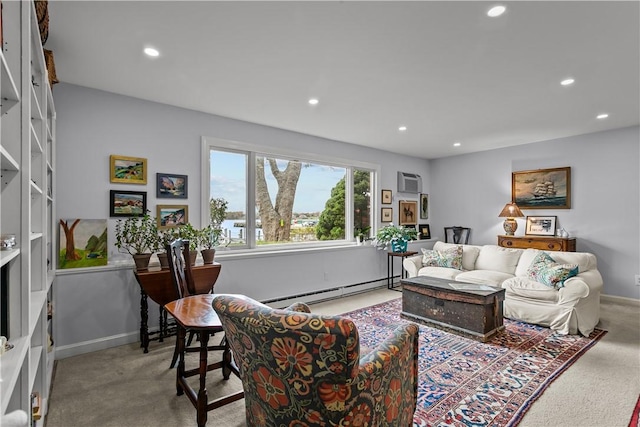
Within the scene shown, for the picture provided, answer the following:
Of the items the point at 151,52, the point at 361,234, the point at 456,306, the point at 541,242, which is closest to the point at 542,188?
the point at 541,242

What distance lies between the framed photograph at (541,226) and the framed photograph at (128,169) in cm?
550

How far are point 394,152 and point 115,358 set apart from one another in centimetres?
503

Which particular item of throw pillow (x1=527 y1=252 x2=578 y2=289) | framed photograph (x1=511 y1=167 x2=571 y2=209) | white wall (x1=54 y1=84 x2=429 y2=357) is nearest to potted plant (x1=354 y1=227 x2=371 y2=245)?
white wall (x1=54 y1=84 x2=429 y2=357)

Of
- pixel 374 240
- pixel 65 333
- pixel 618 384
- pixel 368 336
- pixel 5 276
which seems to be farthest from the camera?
pixel 374 240

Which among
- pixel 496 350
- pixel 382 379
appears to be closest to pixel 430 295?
pixel 496 350

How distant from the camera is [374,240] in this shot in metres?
5.47

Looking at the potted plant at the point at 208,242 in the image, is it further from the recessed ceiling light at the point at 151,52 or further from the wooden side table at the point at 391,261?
the wooden side table at the point at 391,261

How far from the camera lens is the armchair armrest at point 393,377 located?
131 centimetres

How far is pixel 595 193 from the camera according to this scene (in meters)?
4.67

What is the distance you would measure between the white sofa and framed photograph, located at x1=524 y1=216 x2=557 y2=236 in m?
1.08

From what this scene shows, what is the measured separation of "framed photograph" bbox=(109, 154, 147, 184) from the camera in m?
3.16

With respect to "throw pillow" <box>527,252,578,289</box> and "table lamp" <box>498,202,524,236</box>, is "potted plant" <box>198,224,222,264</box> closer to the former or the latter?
"throw pillow" <box>527,252,578,289</box>

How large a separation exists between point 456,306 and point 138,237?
10.5 ft

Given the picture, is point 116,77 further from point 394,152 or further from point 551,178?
point 551,178
